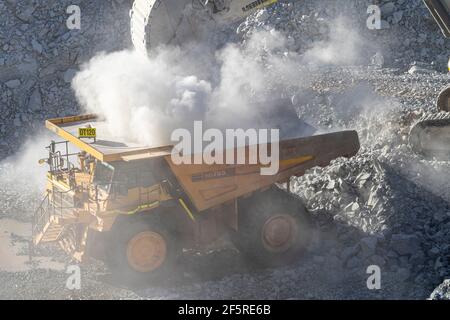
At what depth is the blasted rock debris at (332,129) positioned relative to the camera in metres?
10.2

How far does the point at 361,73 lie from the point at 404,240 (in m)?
5.78

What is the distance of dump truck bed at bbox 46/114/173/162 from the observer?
9.79 m

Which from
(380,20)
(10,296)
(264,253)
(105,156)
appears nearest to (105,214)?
(105,156)

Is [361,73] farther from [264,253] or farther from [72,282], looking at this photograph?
[72,282]

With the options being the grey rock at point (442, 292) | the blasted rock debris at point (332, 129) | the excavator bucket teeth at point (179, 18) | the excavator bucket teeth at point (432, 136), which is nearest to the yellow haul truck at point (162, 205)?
the blasted rock debris at point (332, 129)

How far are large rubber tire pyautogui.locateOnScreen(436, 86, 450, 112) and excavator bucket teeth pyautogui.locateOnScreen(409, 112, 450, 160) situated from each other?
853 mm

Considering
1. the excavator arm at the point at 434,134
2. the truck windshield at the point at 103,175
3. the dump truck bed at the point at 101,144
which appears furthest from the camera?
the excavator arm at the point at 434,134

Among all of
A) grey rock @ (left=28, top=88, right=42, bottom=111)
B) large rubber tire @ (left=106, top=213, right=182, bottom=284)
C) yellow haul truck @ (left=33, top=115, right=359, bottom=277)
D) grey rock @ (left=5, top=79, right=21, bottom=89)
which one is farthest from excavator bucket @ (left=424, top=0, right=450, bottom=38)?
grey rock @ (left=5, top=79, right=21, bottom=89)

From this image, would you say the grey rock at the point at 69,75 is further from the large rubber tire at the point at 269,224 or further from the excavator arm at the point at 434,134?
the excavator arm at the point at 434,134

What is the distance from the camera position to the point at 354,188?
11898 millimetres

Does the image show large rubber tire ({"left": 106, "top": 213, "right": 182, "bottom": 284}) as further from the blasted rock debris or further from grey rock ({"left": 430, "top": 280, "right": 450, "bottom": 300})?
grey rock ({"left": 430, "top": 280, "right": 450, "bottom": 300})

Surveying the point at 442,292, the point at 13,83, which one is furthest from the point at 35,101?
the point at 442,292

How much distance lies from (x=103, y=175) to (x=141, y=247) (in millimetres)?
1212

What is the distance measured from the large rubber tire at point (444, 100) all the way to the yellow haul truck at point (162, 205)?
7.37 ft
